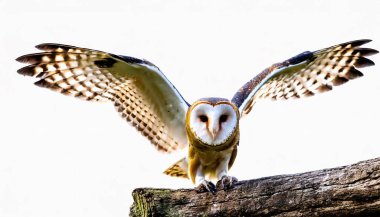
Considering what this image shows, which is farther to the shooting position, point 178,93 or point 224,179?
point 178,93

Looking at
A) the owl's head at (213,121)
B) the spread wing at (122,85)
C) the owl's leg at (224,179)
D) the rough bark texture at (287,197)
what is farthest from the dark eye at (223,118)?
the rough bark texture at (287,197)

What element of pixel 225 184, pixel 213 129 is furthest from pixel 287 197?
pixel 213 129

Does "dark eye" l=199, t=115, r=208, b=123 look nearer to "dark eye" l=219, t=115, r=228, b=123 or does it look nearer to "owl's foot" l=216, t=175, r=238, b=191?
"dark eye" l=219, t=115, r=228, b=123

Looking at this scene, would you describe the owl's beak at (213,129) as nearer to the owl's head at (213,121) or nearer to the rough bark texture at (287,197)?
the owl's head at (213,121)

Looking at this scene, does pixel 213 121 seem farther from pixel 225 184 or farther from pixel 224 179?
pixel 225 184

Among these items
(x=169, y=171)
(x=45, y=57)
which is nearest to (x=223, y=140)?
(x=169, y=171)

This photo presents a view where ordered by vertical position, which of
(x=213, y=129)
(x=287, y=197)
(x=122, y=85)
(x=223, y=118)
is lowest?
(x=287, y=197)

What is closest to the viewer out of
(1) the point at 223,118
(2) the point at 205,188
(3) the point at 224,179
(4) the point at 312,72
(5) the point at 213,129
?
(2) the point at 205,188
